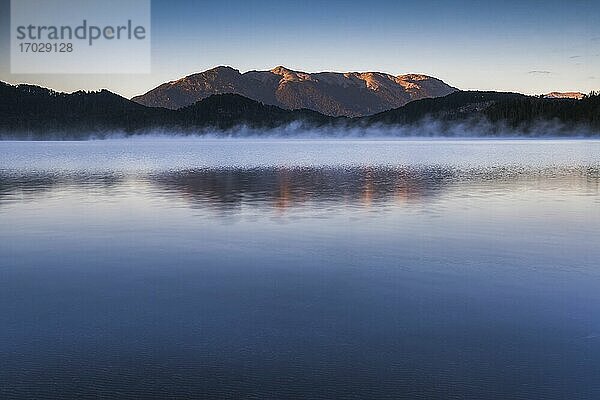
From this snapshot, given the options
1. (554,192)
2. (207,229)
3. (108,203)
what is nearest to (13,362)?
(207,229)

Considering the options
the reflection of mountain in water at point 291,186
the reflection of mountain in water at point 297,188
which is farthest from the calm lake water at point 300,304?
the reflection of mountain in water at point 291,186

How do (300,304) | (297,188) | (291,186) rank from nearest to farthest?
1. (300,304)
2. (297,188)
3. (291,186)

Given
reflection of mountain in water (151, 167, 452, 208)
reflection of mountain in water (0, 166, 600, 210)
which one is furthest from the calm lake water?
reflection of mountain in water (0, 166, 600, 210)

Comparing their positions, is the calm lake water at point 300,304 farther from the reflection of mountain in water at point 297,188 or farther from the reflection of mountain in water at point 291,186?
the reflection of mountain in water at point 291,186

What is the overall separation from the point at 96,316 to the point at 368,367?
17.7 ft

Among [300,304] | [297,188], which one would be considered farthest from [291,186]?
[300,304]

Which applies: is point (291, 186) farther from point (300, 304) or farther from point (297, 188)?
point (300, 304)

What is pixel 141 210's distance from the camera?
1070 inches

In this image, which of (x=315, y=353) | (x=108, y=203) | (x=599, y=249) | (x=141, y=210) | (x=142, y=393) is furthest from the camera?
(x=108, y=203)

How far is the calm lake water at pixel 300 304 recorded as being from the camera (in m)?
8.09

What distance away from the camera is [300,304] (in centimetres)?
1180

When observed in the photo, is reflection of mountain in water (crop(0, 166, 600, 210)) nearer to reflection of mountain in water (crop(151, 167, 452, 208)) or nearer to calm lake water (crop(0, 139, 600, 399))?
reflection of mountain in water (crop(151, 167, 452, 208))

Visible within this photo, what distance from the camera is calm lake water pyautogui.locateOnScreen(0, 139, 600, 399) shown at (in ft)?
26.6

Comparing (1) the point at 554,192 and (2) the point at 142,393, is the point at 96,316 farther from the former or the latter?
(1) the point at 554,192
